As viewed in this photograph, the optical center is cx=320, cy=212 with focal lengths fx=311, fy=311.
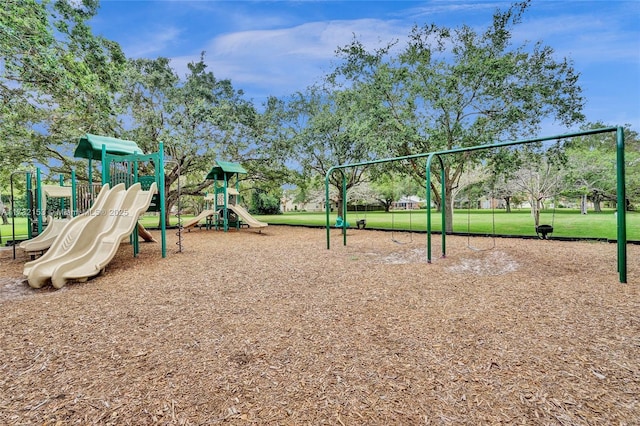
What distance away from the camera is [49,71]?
6156mm

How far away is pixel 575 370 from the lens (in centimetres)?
209

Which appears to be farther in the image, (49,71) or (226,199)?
(226,199)

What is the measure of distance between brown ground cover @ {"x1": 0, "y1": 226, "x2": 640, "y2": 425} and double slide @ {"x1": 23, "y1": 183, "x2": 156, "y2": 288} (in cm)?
23

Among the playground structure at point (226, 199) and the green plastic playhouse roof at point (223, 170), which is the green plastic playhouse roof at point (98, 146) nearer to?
the green plastic playhouse roof at point (223, 170)

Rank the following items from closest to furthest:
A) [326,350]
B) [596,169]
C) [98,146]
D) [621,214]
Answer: [326,350] < [621,214] < [98,146] < [596,169]

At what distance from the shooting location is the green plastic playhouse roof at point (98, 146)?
7.25 metres

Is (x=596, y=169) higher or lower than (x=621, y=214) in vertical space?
higher

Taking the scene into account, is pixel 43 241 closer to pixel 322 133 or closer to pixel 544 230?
pixel 322 133

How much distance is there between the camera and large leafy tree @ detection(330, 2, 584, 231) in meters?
9.33

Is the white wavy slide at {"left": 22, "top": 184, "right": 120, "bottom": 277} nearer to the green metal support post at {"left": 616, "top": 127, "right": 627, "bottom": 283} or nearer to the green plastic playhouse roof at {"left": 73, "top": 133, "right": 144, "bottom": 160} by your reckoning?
the green plastic playhouse roof at {"left": 73, "top": 133, "right": 144, "bottom": 160}

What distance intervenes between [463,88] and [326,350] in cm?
1007

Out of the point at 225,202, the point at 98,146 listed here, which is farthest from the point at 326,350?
the point at 225,202

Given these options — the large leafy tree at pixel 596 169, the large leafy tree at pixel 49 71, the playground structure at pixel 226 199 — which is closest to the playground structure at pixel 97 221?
the large leafy tree at pixel 49 71

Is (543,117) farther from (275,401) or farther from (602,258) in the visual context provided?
(275,401)
